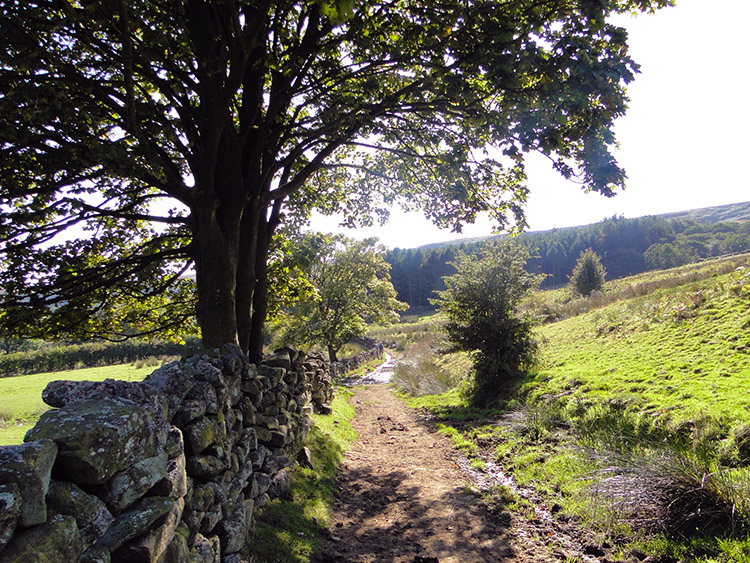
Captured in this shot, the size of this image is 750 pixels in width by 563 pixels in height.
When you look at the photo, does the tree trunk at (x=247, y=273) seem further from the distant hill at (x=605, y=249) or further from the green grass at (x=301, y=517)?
the distant hill at (x=605, y=249)

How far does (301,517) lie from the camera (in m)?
5.55

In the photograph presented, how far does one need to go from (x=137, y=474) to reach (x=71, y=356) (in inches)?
1293

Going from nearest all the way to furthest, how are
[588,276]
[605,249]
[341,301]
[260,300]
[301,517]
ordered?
1. [301,517]
2. [260,300]
3. [341,301]
4. [588,276]
5. [605,249]

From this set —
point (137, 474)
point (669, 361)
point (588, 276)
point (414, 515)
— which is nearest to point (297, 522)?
point (414, 515)

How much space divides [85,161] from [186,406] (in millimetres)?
4553

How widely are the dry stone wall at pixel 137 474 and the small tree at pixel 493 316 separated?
9.66 metres

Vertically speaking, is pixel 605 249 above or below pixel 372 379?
above

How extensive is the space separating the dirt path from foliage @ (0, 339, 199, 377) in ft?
45.3

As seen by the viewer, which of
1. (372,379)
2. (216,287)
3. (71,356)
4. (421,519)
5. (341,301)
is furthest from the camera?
(341,301)

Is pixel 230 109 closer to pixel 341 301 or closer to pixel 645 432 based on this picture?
pixel 645 432

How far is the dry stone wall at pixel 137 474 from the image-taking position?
6.63ft

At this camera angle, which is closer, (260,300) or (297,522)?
(297,522)

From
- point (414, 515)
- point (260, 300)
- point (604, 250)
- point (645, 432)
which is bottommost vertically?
point (414, 515)

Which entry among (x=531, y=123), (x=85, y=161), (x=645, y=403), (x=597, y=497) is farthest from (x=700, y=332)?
(x=85, y=161)
